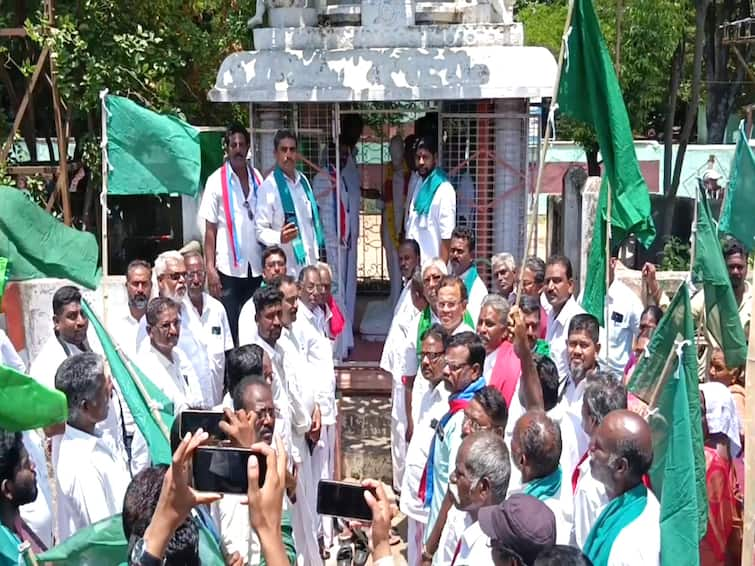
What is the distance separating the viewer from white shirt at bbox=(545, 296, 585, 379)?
648 centimetres

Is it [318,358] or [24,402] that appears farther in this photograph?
[318,358]

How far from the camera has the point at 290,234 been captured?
8.06 m

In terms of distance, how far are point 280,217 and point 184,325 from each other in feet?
6.02

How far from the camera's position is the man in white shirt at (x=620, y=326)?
7.16m

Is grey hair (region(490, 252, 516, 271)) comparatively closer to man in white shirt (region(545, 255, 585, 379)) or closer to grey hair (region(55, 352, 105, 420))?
man in white shirt (region(545, 255, 585, 379))

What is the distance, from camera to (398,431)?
7.30m

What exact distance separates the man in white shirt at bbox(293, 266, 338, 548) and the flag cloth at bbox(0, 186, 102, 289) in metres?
1.73

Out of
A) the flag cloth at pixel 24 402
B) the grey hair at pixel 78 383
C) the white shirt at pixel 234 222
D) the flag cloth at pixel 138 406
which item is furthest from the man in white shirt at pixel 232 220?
the flag cloth at pixel 24 402

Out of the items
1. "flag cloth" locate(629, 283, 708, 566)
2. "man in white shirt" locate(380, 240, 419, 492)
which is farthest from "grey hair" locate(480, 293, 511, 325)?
"man in white shirt" locate(380, 240, 419, 492)

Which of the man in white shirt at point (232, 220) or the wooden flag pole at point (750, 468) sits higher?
the man in white shirt at point (232, 220)

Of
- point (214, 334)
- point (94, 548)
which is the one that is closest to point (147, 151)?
point (214, 334)

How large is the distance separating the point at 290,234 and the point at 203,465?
15.6 ft

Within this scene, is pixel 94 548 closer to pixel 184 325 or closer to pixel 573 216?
pixel 184 325

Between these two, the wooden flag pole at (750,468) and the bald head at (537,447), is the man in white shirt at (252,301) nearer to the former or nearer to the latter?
the bald head at (537,447)
